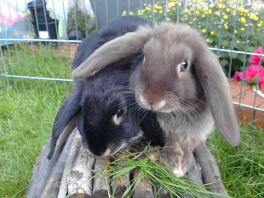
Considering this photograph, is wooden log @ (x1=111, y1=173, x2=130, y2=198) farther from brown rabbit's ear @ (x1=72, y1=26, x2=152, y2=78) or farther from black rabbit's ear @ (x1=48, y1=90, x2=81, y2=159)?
brown rabbit's ear @ (x1=72, y1=26, x2=152, y2=78)

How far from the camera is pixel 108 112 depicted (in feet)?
4.55

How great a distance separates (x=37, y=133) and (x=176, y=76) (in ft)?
5.90

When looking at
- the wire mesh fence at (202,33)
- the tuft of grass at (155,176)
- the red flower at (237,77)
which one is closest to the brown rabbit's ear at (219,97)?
the tuft of grass at (155,176)

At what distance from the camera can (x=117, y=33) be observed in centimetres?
198

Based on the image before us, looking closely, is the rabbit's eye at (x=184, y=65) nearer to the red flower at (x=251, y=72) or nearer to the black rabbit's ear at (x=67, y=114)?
the black rabbit's ear at (x=67, y=114)

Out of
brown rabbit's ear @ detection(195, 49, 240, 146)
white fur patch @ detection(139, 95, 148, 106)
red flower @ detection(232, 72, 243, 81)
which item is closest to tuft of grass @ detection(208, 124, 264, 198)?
red flower @ detection(232, 72, 243, 81)

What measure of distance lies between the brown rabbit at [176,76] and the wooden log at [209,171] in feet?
1.33

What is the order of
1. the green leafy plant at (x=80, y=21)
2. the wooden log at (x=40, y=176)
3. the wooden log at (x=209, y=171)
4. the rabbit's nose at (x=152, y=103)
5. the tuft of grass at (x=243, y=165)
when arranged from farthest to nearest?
the green leafy plant at (x=80, y=21), the tuft of grass at (x=243, y=165), the wooden log at (x=40, y=176), the wooden log at (x=209, y=171), the rabbit's nose at (x=152, y=103)

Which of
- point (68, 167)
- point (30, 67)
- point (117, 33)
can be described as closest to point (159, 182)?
point (68, 167)

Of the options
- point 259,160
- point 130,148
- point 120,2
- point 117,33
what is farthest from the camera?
point 120,2

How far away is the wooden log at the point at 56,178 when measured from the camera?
1625 mm

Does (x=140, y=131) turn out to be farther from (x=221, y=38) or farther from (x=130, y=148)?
(x=221, y=38)

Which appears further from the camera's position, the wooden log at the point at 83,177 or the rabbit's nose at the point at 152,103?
the wooden log at the point at 83,177

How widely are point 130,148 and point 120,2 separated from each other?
333 centimetres
